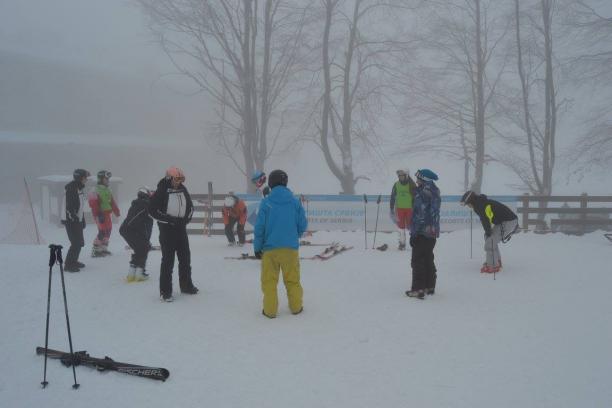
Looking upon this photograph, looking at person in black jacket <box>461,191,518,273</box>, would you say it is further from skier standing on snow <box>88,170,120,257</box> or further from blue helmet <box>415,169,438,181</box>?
skier standing on snow <box>88,170,120,257</box>

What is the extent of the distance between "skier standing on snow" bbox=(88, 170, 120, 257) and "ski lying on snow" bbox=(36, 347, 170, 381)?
570cm

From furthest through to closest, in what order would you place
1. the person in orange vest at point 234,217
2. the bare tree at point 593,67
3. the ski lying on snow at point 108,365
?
the bare tree at point 593,67
the person in orange vest at point 234,217
the ski lying on snow at point 108,365

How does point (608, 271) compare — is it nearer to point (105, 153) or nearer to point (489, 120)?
point (489, 120)

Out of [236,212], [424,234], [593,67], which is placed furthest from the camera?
[593,67]

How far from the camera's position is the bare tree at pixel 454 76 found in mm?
18422

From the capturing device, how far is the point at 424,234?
6336mm

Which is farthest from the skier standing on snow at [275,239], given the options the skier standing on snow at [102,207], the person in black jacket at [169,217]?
the skier standing on snow at [102,207]

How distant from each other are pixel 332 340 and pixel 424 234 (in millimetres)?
2484

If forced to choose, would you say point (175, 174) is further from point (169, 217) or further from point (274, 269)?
point (274, 269)

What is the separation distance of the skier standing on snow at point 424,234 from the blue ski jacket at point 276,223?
2.06 meters

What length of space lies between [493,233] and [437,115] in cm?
1405

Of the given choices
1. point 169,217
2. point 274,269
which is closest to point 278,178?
point 274,269

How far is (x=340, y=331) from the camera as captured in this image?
4.97 meters

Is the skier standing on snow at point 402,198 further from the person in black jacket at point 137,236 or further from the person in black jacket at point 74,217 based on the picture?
the person in black jacket at point 74,217
